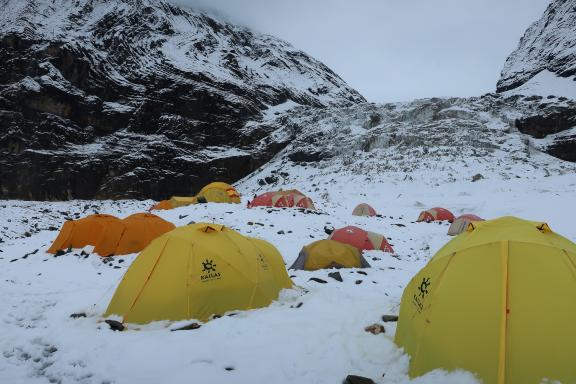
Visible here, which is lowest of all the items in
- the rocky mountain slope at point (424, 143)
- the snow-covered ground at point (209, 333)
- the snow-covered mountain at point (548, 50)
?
the snow-covered ground at point (209, 333)

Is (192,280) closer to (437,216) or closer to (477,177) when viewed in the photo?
(437,216)

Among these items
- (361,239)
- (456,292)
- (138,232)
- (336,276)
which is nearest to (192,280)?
(336,276)

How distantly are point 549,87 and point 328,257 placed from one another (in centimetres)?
5757

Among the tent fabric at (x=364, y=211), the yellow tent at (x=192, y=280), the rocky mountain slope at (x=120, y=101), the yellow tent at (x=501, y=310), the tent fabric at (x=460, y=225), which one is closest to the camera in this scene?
the yellow tent at (x=501, y=310)

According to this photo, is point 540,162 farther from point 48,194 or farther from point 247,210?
point 48,194

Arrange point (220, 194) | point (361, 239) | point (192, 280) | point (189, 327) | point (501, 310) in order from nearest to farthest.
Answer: point (501, 310) < point (189, 327) < point (192, 280) < point (361, 239) < point (220, 194)

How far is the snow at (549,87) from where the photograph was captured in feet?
171

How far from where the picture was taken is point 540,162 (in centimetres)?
3788

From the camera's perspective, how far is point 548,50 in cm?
6569

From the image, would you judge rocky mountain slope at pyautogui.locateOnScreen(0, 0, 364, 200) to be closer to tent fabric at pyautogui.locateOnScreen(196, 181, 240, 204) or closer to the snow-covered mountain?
tent fabric at pyautogui.locateOnScreen(196, 181, 240, 204)

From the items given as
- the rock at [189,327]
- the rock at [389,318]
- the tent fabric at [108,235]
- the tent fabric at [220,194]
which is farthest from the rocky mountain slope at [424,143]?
the rock at [189,327]

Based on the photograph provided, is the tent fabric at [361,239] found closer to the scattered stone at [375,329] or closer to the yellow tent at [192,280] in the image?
the yellow tent at [192,280]

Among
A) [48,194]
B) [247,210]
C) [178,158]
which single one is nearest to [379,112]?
[178,158]

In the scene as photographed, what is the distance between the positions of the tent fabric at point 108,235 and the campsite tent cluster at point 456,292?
6.25 metres
